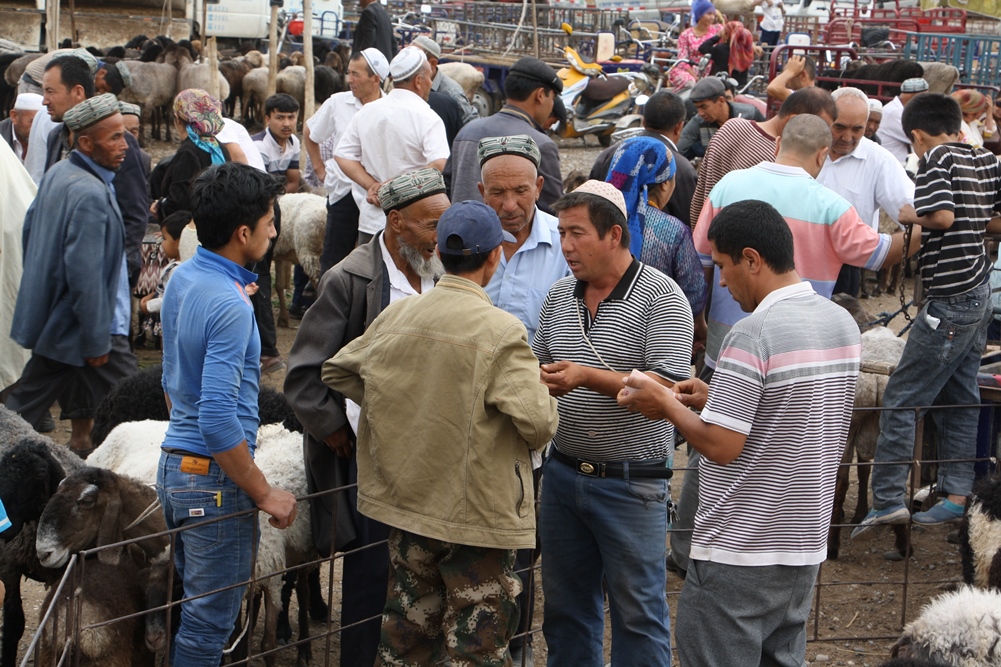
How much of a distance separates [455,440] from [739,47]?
578 inches

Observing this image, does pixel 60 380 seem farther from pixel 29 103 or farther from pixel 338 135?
pixel 29 103

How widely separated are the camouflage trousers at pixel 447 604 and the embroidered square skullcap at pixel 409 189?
1.13 meters

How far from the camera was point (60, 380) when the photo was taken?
18.2 ft

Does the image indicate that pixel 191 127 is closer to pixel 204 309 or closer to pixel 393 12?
pixel 204 309

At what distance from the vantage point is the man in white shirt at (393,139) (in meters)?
6.27

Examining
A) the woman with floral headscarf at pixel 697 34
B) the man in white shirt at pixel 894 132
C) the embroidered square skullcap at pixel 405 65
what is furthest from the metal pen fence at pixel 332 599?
the woman with floral headscarf at pixel 697 34

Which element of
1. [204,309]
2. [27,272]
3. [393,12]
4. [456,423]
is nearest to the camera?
[456,423]

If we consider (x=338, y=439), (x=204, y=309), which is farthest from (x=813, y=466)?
(x=204, y=309)

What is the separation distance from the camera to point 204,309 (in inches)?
125

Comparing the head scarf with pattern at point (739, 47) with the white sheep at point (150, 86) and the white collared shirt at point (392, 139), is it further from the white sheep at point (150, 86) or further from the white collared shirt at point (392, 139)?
the white collared shirt at point (392, 139)

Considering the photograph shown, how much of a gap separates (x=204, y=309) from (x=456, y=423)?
89 cm

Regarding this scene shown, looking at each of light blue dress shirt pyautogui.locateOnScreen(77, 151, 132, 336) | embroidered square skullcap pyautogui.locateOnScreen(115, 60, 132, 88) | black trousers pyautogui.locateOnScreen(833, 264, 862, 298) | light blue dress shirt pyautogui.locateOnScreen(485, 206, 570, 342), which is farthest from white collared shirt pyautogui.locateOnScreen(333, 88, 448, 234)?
embroidered square skullcap pyautogui.locateOnScreen(115, 60, 132, 88)

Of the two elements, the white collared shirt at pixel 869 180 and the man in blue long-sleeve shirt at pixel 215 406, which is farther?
the white collared shirt at pixel 869 180

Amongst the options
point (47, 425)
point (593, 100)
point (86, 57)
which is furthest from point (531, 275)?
point (593, 100)
